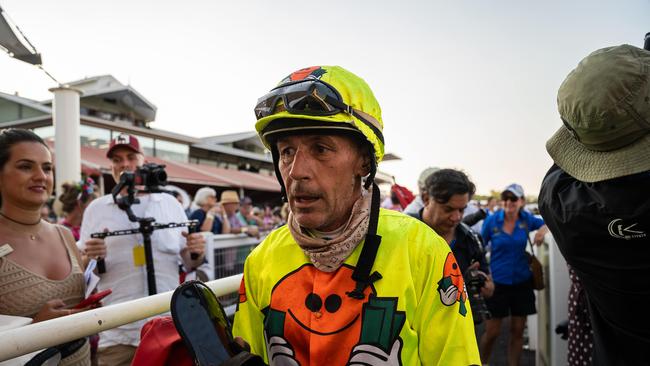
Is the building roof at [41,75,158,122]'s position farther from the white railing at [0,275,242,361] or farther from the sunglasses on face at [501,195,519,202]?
the white railing at [0,275,242,361]

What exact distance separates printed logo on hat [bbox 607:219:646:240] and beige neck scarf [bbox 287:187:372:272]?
3.14 feet

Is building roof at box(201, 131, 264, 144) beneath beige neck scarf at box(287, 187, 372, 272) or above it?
above

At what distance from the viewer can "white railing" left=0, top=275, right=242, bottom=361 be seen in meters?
1.25

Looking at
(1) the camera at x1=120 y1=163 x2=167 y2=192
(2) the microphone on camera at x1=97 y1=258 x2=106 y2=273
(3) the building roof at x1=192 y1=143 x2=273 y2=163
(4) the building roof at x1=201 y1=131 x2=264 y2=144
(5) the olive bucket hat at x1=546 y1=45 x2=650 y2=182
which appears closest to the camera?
(5) the olive bucket hat at x1=546 y1=45 x2=650 y2=182

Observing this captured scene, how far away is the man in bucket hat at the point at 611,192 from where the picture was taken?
1487mm

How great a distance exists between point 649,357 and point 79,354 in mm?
2647

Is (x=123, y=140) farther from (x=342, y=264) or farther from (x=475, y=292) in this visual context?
(x=475, y=292)

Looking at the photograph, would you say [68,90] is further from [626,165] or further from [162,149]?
[162,149]

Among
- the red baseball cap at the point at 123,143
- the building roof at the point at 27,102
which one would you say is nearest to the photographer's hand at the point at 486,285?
the red baseball cap at the point at 123,143

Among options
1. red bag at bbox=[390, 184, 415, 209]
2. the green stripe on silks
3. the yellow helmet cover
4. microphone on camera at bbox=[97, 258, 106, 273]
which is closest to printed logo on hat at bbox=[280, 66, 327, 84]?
the yellow helmet cover

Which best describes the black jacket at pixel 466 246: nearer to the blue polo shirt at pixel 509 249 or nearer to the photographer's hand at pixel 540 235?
the blue polo shirt at pixel 509 249

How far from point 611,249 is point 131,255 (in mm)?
2935

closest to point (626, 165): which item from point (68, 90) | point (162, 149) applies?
point (68, 90)

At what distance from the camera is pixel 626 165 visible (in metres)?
1.53
